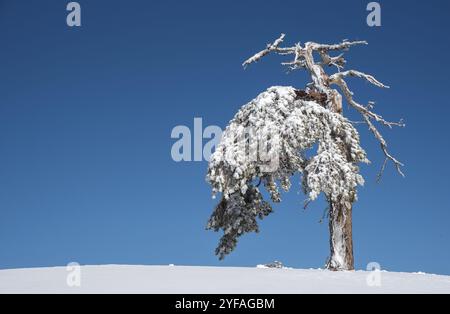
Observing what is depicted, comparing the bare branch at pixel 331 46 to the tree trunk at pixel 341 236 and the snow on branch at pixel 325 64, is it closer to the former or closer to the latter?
the snow on branch at pixel 325 64

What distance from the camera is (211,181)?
1727 centimetres

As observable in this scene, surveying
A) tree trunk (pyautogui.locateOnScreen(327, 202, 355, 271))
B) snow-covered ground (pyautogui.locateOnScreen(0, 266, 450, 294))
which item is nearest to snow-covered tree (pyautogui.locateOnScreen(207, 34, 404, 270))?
tree trunk (pyautogui.locateOnScreen(327, 202, 355, 271))

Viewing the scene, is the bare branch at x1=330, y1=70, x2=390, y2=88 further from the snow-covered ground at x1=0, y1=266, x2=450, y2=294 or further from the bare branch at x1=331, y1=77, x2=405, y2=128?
the snow-covered ground at x1=0, y1=266, x2=450, y2=294

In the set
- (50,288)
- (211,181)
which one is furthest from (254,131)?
(50,288)

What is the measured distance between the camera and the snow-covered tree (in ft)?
54.0

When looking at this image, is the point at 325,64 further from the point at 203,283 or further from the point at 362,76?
the point at 203,283

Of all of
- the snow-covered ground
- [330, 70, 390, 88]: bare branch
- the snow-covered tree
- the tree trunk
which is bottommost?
the snow-covered ground

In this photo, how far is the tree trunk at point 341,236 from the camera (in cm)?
1778

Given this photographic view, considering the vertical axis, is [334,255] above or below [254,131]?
below

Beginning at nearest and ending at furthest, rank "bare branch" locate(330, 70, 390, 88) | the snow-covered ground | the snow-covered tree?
the snow-covered ground < the snow-covered tree < "bare branch" locate(330, 70, 390, 88)
